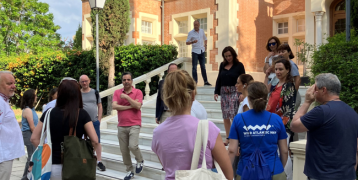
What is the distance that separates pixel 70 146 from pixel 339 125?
2356 mm

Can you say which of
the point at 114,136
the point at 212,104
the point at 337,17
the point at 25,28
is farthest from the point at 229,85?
the point at 25,28

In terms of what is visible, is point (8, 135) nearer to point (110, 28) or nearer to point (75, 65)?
point (110, 28)

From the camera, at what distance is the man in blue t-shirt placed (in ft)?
8.71

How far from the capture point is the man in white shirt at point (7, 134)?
3499 mm

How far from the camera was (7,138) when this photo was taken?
358cm

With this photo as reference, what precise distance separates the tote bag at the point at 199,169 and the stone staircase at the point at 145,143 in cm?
372

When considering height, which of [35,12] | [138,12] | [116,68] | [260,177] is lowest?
[260,177]

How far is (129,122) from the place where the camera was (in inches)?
220

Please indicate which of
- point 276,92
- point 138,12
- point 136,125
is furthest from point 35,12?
point 276,92

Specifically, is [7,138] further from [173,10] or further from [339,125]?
[173,10]

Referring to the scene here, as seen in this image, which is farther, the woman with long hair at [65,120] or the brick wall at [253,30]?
the brick wall at [253,30]

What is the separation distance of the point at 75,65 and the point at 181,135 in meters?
12.1

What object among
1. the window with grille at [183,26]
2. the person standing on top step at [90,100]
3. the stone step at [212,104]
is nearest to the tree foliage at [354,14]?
the stone step at [212,104]

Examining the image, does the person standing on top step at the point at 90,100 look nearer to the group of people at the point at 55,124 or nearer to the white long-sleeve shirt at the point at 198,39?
the group of people at the point at 55,124
